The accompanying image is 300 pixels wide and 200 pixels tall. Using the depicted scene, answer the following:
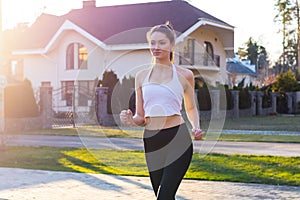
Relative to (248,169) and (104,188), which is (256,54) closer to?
(248,169)

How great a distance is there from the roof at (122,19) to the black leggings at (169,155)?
28415mm

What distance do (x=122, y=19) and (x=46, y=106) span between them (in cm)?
1419

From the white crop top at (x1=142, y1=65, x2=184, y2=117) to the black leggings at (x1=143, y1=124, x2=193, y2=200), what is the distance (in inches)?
6.8

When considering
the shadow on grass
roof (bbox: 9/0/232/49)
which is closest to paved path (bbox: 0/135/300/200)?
the shadow on grass

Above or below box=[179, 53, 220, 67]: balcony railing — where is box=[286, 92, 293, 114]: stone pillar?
below

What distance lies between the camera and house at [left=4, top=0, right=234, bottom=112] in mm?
34438

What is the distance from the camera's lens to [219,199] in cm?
782

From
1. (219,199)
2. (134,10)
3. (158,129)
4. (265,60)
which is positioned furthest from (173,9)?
(265,60)

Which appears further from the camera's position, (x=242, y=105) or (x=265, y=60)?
Result: (x=265, y=60)

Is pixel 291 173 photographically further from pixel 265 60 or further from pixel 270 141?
pixel 265 60

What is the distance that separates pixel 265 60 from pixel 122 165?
9050cm

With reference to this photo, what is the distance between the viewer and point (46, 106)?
82.1 ft

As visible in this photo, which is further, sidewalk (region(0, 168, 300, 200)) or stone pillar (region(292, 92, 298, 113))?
stone pillar (region(292, 92, 298, 113))

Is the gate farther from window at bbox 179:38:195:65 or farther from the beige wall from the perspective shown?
window at bbox 179:38:195:65
